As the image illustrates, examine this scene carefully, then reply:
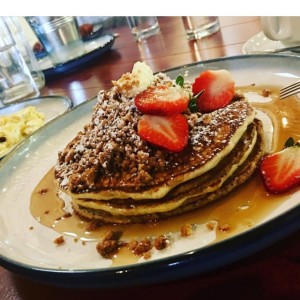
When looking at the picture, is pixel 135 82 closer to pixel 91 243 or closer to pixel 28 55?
pixel 91 243

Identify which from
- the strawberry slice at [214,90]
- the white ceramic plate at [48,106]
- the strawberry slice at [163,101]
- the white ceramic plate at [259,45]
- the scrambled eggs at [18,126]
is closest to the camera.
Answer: the strawberry slice at [163,101]

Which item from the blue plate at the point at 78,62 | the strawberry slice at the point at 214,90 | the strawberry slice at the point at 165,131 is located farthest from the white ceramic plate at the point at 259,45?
the blue plate at the point at 78,62

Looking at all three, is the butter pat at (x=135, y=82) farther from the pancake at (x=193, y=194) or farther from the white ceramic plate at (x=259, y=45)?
the white ceramic plate at (x=259, y=45)

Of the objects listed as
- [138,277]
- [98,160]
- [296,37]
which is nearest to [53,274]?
[138,277]

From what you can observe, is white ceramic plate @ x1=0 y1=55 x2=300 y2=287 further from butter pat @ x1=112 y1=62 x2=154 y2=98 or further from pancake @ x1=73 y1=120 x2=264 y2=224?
butter pat @ x1=112 y1=62 x2=154 y2=98

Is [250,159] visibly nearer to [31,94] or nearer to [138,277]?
[138,277]

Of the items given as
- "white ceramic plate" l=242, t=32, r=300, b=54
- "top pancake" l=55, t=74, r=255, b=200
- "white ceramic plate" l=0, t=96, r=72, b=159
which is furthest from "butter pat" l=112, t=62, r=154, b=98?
"white ceramic plate" l=0, t=96, r=72, b=159
